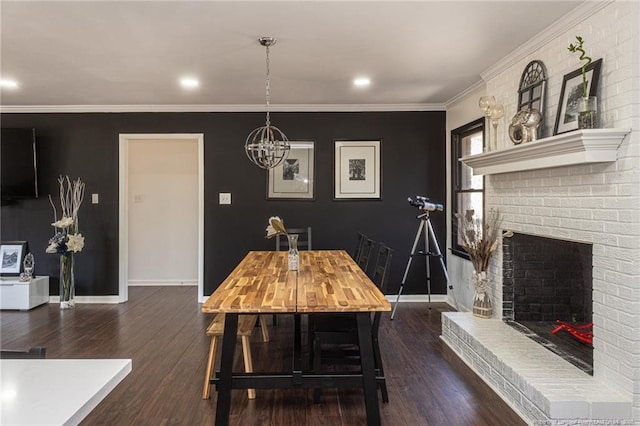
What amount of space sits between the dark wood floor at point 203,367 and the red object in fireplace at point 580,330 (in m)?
0.68

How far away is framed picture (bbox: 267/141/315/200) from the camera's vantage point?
514cm

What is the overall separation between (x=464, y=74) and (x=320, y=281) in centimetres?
251

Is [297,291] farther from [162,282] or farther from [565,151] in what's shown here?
[162,282]

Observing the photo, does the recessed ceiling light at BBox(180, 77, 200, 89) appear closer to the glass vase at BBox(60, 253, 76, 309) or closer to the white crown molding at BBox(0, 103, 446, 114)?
the white crown molding at BBox(0, 103, 446, 114)

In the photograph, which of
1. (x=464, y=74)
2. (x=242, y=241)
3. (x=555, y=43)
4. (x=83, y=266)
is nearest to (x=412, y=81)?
(x=464, y=74)

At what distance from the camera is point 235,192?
16.9 feet

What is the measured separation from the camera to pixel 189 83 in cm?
405

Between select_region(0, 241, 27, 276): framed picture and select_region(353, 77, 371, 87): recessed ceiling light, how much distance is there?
173 inches

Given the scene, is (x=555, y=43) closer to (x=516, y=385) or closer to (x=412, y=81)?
(x=412, y=81)

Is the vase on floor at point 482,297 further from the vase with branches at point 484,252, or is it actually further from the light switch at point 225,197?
the light switch at point 225,197

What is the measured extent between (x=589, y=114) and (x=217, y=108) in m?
4.02

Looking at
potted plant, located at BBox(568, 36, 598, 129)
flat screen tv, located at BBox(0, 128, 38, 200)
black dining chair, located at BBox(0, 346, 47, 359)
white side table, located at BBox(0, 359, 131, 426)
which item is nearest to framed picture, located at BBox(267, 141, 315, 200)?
flat screen tv, located at BBox(0, 128, 38, 200)

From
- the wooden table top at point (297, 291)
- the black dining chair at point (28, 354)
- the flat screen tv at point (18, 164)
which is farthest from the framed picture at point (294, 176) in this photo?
the black dining chair at point (28, 354)

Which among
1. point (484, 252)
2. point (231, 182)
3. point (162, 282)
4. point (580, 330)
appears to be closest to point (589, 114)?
point (580, 330)
